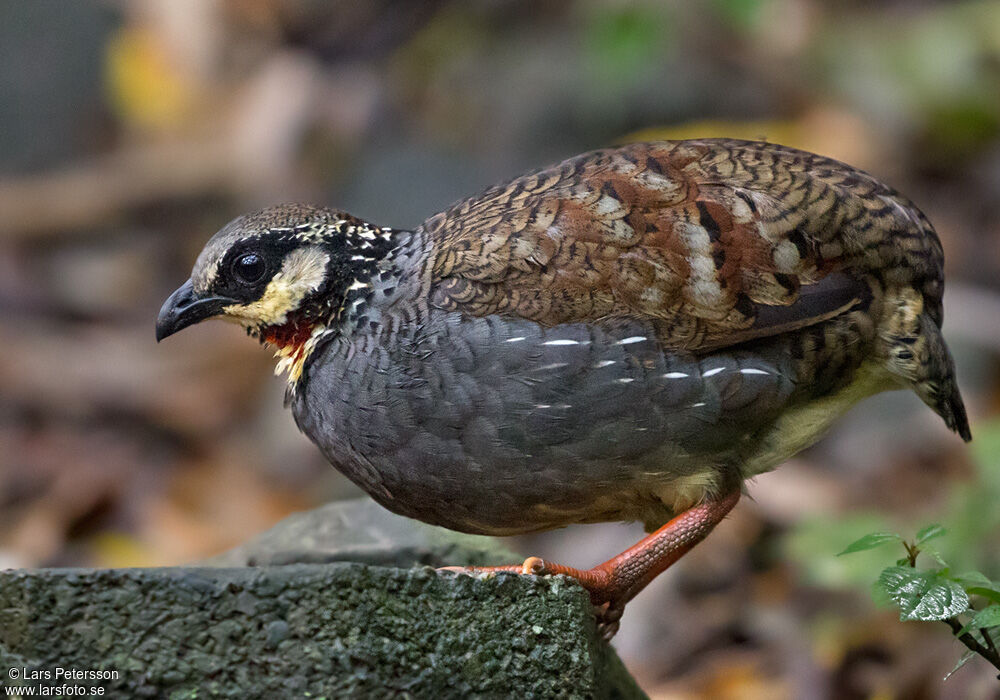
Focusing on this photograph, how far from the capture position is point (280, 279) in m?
4.17

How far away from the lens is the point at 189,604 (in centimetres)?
312

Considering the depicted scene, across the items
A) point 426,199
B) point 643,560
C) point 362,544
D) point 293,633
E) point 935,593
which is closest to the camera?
point 293,633

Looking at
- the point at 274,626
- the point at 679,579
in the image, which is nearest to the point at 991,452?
the point at 679,579

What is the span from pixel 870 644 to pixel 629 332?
255 centimetres

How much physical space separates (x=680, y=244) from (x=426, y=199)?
237 inches

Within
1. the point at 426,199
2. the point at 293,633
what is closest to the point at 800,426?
the point at 293,633

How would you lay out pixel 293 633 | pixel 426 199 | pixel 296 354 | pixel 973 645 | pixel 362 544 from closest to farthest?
1. pixel 293 633
2. pixel 973 645
3. pixel 296 354
4. pixel 362 544
5. pixel 426 199

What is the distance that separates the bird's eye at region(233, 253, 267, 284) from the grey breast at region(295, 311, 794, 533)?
0.47 metres

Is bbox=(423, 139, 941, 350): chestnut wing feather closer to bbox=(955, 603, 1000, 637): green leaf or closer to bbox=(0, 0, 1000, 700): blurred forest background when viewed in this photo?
bbox=(955, 603, 1000, 637): green leaf

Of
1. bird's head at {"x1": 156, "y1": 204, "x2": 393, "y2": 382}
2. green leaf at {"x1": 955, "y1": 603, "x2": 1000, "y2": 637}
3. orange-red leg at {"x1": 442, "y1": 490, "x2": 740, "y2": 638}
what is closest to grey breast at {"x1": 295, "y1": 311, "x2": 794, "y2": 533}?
orange-red leg at {"x1": 442, "y1": 490, "x2": 740, "y2": 638}

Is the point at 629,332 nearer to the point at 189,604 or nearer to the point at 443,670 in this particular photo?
the point at 443,670

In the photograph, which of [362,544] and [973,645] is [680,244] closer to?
[973,645]

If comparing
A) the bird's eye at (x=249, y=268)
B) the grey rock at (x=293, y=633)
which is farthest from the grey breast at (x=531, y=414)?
the grey rock at (x=293, y=633)

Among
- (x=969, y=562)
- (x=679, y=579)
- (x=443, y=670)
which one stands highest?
(x=443, y=670)
